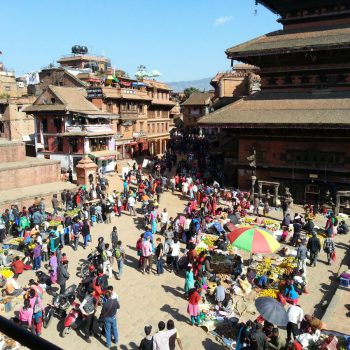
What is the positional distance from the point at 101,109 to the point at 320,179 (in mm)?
→ 27442

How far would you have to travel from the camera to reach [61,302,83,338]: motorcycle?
11.6 meters

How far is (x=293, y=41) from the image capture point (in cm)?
3014

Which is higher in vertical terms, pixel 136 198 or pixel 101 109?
pixel 101 109

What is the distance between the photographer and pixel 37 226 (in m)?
20.6

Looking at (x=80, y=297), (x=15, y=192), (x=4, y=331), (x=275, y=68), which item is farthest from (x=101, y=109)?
(x=4, y=331)

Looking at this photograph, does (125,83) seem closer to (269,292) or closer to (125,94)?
(125,94)

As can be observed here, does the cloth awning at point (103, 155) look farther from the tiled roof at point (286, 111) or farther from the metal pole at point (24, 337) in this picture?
the metal pole at point (24, 337)

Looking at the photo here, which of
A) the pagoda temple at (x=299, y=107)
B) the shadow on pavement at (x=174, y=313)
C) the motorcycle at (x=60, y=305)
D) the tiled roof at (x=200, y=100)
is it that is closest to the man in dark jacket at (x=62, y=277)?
the motorcycle at (x=60, y=305)

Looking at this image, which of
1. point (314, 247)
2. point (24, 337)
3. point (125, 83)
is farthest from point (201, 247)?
point (125, 83)

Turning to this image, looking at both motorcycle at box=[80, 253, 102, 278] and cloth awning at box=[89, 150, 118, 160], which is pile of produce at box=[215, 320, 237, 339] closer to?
motorcycle at box=[80, 253, 102, 278]

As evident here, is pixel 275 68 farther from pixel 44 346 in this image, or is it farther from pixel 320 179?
pixel 44 346

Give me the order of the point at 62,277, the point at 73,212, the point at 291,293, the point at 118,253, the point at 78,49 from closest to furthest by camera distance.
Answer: the point at 291,293 < the point at 62,277 < the point at 118,253 < the point at 73,212 < the point at 78,49

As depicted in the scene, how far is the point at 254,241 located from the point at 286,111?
18016 millimetres

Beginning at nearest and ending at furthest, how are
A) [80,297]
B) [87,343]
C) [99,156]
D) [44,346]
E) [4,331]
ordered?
[44,346] < [4,331] < [87,343] < [80,297] < [99,156]
